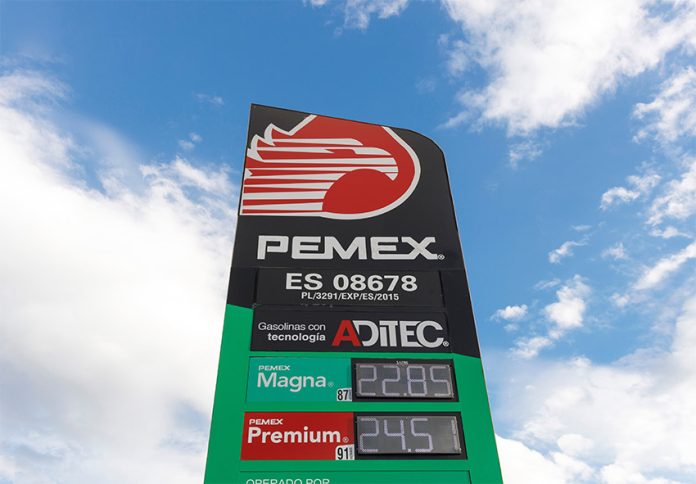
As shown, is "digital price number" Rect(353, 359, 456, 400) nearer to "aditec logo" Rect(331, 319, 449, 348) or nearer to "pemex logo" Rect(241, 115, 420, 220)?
"aditec logo" Rect(331, 319, 449, 348)

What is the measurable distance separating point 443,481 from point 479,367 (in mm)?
1411

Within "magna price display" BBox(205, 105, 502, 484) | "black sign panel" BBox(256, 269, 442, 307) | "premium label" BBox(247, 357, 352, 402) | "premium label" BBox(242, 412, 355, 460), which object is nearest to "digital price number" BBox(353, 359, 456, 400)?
"magna price display" BBox(205, 105, 502, 484)

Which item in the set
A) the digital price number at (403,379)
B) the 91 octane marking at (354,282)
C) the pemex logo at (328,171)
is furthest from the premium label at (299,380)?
the pemex logo at (328,171)

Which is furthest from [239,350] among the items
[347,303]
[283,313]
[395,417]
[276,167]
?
[276,167]

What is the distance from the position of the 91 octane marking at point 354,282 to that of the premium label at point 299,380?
3.43ft

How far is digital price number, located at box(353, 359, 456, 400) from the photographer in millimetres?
6168

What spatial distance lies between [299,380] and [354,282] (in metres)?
1.56

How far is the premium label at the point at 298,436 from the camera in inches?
226

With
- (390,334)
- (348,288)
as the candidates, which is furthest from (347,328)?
(348,288)

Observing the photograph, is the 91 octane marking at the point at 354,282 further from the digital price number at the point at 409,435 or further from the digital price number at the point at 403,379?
the digital price number at the point at 409,435

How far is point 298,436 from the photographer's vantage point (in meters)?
5.84

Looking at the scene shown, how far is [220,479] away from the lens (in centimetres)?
558

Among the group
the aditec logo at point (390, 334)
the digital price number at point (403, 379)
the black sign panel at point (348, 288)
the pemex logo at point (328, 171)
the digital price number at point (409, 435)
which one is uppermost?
the pemex logo at point (328, 171)

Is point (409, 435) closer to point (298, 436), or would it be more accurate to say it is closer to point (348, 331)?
point (298, 436)
